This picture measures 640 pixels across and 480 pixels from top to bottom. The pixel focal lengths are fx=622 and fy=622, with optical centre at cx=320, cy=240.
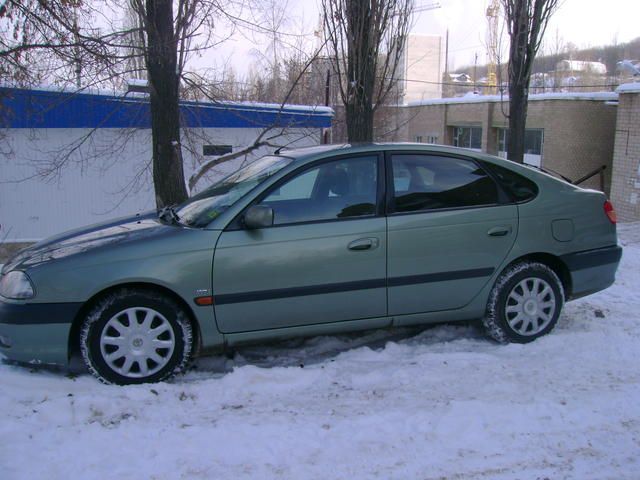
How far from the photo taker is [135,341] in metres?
4.07

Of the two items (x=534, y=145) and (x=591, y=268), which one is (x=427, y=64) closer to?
(x=534, y=145)

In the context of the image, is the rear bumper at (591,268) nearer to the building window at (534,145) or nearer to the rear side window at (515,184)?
the rear side window at (515,184)

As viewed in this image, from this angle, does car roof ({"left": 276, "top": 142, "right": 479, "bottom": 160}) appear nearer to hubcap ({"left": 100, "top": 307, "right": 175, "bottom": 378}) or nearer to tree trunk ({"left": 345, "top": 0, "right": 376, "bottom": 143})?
hubcap ({"left": 100, "top": 307, "right": 175, "bottom": 378})

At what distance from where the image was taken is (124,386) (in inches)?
157

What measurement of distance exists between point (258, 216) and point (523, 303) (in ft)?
7.18

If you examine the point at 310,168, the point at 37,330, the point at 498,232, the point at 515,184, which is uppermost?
the point at 310,168

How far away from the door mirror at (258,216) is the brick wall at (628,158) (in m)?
15.0

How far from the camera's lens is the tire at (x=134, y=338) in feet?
13.2

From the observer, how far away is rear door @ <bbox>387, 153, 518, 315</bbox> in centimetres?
451

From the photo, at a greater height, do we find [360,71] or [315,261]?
[360,71]

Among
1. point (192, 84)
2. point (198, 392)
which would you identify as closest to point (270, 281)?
point (198, 392)

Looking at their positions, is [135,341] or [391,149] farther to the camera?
[391,149]

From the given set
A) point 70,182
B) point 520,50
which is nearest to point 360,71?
point 520,50

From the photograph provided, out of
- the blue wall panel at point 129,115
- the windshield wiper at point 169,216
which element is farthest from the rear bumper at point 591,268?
the blue wall panel at point 129,115
